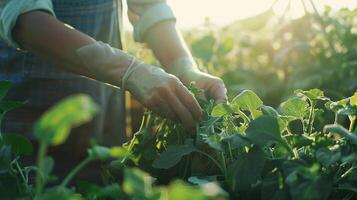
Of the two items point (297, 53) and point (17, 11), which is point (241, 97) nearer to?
point (17, 11)

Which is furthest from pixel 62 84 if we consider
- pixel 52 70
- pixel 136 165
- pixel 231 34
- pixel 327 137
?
pixel 231 34

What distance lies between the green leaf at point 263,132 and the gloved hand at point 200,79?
566 millimetres

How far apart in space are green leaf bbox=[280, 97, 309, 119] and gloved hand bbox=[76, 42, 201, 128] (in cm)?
23

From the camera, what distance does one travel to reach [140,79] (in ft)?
4.49

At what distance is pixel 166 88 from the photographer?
1.28m

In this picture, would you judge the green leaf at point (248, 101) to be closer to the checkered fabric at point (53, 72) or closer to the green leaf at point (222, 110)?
the green leaf at point (222, 110)

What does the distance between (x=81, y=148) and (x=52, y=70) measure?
364 millimetres

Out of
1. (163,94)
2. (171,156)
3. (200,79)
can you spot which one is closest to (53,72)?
(200,79)

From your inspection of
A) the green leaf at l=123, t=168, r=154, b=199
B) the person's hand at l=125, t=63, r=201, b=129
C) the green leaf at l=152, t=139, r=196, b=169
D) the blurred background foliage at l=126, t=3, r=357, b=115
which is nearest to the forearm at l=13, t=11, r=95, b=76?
the person's hand at l=125, t=63, r=201, b=129

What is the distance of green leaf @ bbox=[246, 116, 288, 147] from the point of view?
82 cm

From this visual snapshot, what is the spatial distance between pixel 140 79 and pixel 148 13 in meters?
0.70

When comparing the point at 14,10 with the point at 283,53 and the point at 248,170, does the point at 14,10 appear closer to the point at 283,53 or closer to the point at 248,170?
the point at 248,170

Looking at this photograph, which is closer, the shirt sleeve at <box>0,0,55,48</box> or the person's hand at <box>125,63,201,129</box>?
the person's hand at <box>125,63,201,129</box>

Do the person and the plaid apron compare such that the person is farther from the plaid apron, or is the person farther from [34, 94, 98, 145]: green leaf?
[34, 94, 98, 145]: green leaf
